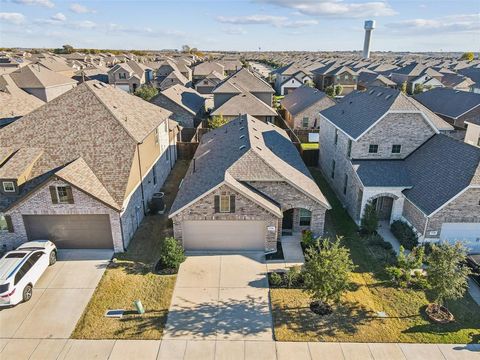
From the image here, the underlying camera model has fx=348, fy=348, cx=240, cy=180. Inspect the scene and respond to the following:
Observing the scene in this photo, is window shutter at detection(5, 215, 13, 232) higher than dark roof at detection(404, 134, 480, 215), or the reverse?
dark roof at detection(404, 134, 480, 215)

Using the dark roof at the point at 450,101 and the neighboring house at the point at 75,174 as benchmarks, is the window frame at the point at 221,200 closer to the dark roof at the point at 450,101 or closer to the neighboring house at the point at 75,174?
the neighboring house at the point at 75,174

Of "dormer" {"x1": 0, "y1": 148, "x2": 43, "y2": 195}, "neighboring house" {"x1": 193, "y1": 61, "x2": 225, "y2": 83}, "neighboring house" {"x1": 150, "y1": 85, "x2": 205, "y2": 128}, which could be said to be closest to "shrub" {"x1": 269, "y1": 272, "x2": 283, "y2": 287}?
"dormer" {"x1": 0, "y1": 148, "x2": 43, "y2": 195}

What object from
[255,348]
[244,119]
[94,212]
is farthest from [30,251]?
[244,119]

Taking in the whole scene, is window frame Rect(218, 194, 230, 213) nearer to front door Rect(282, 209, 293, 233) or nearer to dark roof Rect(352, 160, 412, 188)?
front door Rect(282, 209, 293, 233)

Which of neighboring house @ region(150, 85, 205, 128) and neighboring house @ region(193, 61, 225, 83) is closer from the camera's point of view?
neighboring house @ region(150, 85, 205, 128)

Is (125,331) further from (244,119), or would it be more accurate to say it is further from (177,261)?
(244,119)

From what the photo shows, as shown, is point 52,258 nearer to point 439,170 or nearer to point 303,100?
point 439,170
